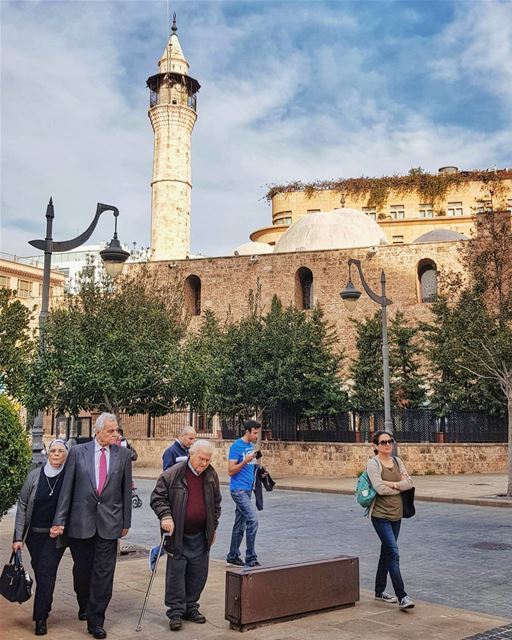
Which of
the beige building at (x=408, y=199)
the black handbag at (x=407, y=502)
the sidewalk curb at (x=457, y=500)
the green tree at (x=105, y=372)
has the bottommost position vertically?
the sidewalk curb at (x=457, y=500)

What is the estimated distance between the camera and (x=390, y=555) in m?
5.64

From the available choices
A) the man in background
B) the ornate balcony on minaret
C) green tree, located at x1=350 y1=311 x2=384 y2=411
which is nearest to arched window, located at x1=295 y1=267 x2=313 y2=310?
green tree, located at x1=350 y1=311 x2=384 y2=411

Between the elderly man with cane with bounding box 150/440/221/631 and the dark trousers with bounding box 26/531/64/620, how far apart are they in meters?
0.78

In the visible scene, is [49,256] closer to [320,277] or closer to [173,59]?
[320,277]

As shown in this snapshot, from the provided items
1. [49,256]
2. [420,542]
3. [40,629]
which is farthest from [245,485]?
[49,256]

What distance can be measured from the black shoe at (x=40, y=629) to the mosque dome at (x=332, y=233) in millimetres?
30992

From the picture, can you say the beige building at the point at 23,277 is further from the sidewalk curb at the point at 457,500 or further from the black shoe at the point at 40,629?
the black shoe at the point at 40,629

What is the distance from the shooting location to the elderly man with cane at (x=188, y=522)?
513 cm

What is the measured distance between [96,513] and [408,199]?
146 feet

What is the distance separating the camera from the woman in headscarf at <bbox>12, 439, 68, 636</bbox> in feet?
16.2

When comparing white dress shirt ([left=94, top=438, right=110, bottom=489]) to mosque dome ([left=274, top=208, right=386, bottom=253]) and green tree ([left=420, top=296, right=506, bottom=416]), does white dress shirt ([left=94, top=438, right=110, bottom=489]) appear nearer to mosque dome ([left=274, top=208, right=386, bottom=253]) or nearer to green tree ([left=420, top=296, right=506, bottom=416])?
green tree ([left=420, top=296, right=506, bottom=416])

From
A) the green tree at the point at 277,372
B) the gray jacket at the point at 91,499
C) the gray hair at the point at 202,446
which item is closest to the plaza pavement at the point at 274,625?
the gray jacket at the point at 91,499

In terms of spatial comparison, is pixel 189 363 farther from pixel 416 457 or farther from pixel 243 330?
pixel 243 330

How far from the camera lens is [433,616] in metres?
5.41
